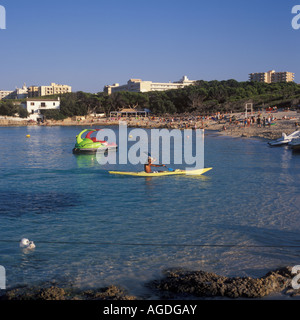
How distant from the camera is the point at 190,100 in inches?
3674

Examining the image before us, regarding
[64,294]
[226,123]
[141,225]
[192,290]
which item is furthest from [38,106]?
[192,290]

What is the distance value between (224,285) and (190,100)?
8752 cm

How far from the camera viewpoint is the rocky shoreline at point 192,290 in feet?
25.1

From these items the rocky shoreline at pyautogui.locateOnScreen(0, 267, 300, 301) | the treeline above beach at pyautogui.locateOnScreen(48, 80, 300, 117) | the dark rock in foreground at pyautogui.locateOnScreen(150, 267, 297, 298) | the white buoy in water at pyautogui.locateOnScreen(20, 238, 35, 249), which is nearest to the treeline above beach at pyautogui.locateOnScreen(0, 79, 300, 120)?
the treeline above beach at pyautogui.locateOnScreen(48, 80, 300, 117)

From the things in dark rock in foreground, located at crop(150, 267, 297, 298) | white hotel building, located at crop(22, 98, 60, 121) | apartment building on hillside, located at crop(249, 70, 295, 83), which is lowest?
dark rock in foreground, located at crop(150, 267, 297, 298)

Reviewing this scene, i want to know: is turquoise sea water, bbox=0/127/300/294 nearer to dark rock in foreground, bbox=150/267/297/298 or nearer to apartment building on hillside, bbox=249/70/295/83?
dark rock in foreground, bbox=150/267/297/298

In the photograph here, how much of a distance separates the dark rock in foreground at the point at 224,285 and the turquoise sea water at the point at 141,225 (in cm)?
58

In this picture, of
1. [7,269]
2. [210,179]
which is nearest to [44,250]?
[7,269]

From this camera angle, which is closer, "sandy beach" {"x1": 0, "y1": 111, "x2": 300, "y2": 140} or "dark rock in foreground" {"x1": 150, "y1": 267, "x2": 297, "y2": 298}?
"dark rock in foreground" {"x1": 150, "y1": 267, "x2": 297, "y2": 298}

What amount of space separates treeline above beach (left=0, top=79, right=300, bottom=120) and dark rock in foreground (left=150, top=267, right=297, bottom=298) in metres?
69.1

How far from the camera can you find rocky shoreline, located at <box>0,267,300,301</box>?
7.65m

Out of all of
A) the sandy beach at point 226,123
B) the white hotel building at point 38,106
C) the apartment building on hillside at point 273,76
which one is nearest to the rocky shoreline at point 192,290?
the sandy beach at point 226,123

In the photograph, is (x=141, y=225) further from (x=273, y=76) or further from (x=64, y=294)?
(x=273, y=76)
